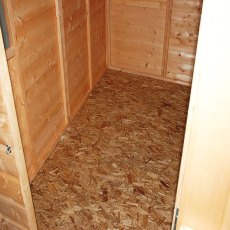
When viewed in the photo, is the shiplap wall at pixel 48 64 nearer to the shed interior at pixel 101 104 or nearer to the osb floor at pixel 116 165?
the shed interior at pixel 101 104

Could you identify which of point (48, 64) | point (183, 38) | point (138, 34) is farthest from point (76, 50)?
point (183, 38)

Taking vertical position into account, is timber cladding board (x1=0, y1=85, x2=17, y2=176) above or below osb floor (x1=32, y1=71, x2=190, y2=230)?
above

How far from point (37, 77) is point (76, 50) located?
39.5 inches

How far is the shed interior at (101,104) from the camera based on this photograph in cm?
281

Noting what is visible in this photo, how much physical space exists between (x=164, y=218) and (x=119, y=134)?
4.31ft

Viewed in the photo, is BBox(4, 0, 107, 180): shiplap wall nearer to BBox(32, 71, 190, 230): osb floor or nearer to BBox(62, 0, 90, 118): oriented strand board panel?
BBox(62, 0, 90, 118): oriented strand board panel

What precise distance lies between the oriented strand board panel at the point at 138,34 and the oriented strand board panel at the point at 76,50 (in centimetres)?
98

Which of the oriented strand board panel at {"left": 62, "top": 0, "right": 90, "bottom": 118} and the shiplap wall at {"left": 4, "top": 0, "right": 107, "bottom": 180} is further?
the oriented strand board panel at {"left": 62, "top": 0, "right": 90, "bottom": 118}

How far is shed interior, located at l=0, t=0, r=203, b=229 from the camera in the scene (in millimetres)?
2809

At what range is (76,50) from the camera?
12.6ft

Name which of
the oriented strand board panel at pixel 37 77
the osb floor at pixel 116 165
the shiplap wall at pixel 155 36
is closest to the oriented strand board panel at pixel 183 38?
the shiplap wall at pixel 155 36

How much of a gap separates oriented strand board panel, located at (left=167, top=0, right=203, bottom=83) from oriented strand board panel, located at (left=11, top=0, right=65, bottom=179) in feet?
6.53

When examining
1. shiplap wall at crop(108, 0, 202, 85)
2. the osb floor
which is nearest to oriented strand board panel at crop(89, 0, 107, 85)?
shiplap wall at crop(108, 0, 202, 85)

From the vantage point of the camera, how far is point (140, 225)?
277 centimetres
